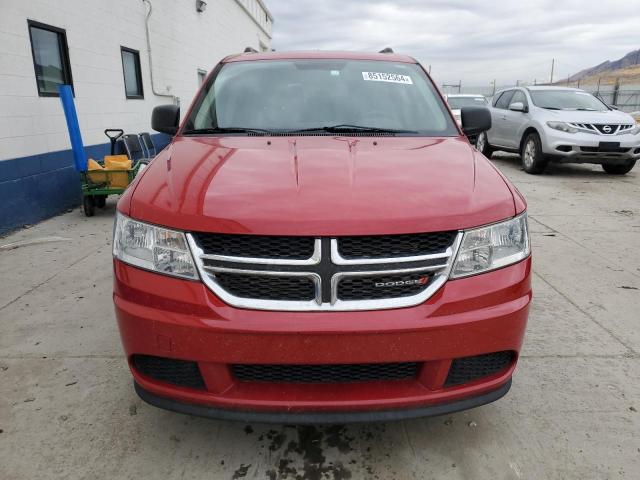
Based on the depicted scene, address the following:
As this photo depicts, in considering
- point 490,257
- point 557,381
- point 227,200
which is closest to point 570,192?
point 557,381

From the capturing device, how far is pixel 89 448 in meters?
2.11

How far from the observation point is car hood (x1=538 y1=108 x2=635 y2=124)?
28.5 feet

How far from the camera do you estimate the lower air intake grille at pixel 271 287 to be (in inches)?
68.0

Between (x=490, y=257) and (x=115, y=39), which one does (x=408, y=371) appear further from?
(x=115, y=39)

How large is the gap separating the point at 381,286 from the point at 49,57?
21.8ft

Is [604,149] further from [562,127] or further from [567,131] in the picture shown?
[562,127]

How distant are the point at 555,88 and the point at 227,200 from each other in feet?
32.8

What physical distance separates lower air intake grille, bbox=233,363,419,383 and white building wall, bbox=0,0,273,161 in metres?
5.23

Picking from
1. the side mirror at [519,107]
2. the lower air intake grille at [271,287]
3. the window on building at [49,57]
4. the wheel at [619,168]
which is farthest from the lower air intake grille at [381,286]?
the wheel at [619,168]

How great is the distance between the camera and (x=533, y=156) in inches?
372

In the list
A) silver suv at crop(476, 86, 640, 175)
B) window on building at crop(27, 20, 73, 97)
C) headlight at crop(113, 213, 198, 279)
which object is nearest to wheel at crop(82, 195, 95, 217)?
window on building at crop(27, 20, 73, 97)

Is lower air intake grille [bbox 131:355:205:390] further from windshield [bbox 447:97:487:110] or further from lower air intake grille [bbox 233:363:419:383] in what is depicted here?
windshield [bbox 447:97:487:110]

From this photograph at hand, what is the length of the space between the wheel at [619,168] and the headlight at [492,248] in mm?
8871

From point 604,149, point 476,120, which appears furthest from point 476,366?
point 604,149
